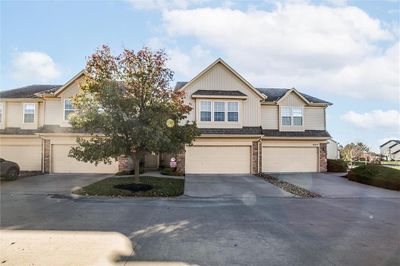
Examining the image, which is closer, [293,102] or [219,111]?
[219,111]

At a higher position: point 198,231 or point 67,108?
point 67,108

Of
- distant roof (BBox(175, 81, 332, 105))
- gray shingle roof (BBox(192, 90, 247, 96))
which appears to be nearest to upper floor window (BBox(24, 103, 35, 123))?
distant roof (BBox(175, 81, 332, 105))

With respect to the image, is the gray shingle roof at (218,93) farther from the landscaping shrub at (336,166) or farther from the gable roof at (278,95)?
the landscaping shrub at (336,166)

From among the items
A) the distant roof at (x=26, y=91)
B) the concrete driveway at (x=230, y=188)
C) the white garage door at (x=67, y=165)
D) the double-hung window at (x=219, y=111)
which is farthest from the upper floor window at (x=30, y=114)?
the double-hung window at (x=219, y=111)

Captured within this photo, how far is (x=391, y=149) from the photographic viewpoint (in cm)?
7238

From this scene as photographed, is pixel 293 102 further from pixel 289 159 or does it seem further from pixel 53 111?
pixel 53 111

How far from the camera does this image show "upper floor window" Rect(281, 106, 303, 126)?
81.1ft

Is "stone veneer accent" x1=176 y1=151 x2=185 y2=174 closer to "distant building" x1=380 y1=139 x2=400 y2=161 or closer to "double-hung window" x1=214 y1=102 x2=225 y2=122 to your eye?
"double-hung window" x1=214 y1=102 x2=225 y2=122

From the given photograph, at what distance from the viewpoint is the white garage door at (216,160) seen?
22734 millimetres

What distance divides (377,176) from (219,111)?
1109 cm

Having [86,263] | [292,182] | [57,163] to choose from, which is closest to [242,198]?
[292,182]

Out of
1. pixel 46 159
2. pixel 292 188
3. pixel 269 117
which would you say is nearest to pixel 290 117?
pixel 269 117

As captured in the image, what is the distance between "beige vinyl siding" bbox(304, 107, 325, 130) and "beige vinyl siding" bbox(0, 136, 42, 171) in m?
20.4

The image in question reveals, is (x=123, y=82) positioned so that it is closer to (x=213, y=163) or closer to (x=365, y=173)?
(x=213, y=163)
